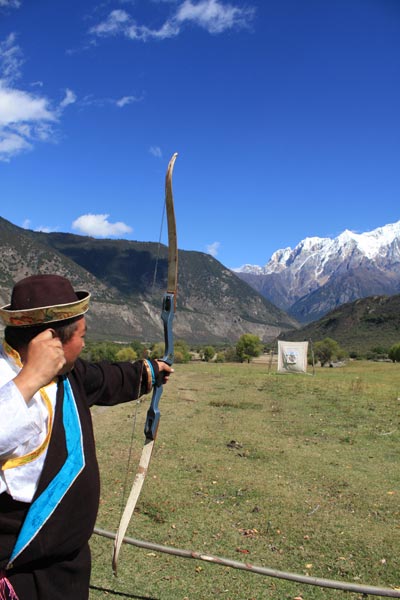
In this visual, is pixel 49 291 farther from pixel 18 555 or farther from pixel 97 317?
pixel 97 317

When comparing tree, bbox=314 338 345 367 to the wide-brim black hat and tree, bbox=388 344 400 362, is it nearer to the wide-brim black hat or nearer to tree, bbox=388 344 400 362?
tree, bbox=388 344 400 362

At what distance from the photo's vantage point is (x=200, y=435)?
11.4 m

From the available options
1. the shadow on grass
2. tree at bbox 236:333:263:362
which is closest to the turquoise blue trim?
the shadow on grass

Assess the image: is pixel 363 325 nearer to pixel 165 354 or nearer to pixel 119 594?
pixel 119 594

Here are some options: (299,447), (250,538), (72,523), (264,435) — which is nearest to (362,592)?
(250,538)

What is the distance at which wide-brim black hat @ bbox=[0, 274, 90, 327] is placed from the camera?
2.16 metres

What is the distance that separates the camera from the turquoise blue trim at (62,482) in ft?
6.98

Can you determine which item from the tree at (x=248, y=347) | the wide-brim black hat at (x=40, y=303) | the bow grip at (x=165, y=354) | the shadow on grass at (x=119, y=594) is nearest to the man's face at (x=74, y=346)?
the wide-brim black hat at (x=40, y=303)

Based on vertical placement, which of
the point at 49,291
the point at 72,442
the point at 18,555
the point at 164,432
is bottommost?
the point at 164,432

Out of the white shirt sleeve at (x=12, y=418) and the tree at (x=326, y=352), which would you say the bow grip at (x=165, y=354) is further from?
the tree at (x=326, y=352)

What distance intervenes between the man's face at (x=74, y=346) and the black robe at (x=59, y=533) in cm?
17

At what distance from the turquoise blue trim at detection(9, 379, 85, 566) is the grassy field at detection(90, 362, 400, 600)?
2.98 m

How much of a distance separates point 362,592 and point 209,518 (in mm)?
2499

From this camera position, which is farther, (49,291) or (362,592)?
(362,592)
